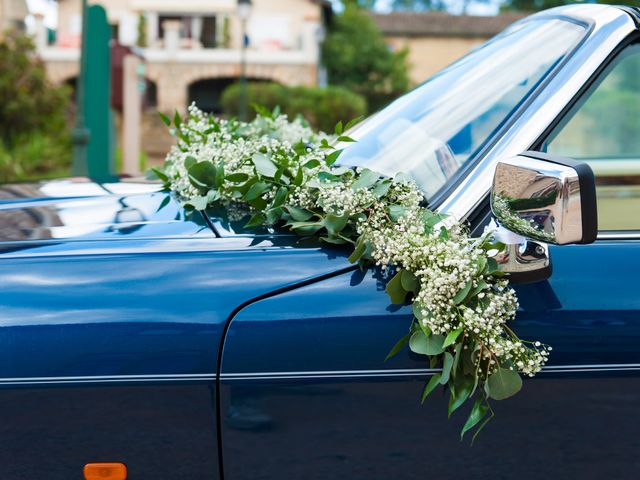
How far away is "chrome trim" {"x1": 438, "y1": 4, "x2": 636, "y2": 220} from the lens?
71.6 inches

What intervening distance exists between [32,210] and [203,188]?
17.2 inches

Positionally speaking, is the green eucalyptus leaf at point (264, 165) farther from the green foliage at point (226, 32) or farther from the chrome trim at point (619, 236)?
the green foliage at point (226, 32)

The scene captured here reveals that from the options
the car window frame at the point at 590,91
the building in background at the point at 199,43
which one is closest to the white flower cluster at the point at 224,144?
the car window frame at the point at 590,91

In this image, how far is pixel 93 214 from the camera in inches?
82.3

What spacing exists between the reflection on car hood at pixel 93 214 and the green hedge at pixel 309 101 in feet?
81.5

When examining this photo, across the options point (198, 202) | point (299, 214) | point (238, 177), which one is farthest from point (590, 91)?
point (198, 202)

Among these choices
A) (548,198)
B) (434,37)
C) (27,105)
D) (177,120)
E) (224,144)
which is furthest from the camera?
(434,37)

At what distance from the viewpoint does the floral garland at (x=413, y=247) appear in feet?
5.22

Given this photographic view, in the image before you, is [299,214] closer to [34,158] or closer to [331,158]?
[331,158]

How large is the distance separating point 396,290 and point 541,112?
0.54 meters

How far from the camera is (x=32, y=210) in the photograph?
2168 mm

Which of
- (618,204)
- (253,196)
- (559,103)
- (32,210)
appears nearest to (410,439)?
(253,196)

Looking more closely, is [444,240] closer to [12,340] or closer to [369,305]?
[369,305]

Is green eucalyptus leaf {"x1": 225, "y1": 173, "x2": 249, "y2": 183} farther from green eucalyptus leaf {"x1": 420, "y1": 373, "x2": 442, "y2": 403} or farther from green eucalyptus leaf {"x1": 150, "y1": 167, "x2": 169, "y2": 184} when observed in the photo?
green eucalyptus leaf {"x1": 420, "y1": 373, "x2": 442, "y2": 403}
